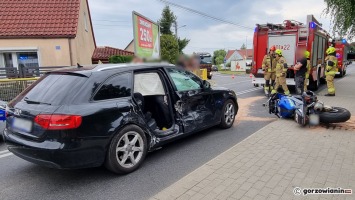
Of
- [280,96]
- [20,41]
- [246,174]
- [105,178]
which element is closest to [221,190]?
[246,174]

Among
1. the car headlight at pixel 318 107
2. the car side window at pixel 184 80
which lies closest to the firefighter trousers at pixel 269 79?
the car headlight at pixel 318 107

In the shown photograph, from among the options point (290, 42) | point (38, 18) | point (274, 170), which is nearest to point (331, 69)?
point (290, 42)

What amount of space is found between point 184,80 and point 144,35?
5829 mm

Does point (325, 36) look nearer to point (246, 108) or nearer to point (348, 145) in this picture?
point (246, 108)

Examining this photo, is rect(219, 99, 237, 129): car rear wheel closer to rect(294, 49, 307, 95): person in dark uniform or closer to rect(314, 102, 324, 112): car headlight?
rect(314, 102, 324, 112): car headlight

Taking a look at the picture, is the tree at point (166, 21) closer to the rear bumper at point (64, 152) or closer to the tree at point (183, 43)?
the tree at point (183, 43)

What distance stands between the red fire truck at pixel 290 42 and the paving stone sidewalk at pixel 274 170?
6.42 meters

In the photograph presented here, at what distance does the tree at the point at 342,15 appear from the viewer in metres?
10.1

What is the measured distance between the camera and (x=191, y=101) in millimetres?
4965

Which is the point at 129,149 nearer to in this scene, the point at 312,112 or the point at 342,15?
the point at 312,112

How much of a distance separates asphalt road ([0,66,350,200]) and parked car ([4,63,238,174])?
26 centimetres

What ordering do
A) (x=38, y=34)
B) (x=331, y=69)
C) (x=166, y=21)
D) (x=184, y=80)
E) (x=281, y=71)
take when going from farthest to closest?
(x=166, y=21) → (x=38, y=34) → (x=331, y=69) → (x=281, y=71) → (x=184, y=80)

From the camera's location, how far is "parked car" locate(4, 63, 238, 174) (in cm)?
326

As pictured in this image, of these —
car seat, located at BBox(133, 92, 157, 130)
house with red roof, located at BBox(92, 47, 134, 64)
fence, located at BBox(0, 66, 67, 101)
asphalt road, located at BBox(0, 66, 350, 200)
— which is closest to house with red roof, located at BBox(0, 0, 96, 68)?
fence, located at BBox(0, 66, 67, 101)
